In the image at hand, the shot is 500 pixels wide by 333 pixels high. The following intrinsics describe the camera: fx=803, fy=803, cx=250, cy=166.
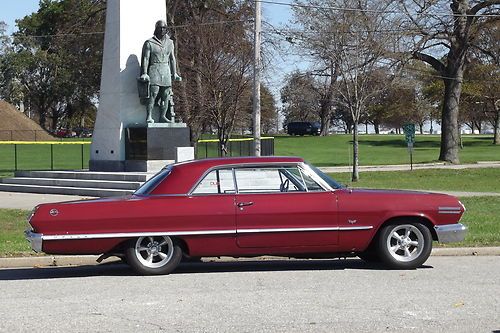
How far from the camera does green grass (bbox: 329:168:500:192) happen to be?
87.8 feet

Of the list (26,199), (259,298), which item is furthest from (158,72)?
(259,298)

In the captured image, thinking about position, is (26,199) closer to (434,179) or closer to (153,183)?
(153,183)

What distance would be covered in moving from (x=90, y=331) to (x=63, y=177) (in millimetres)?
17133

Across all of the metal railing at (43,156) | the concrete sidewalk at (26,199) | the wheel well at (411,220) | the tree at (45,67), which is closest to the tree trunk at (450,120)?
the metal railing at (43,156)

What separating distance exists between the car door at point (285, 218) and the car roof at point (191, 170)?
1.38ft

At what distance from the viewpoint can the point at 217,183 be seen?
984 centimetres

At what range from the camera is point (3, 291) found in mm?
9016

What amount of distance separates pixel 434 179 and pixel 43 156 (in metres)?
31.4

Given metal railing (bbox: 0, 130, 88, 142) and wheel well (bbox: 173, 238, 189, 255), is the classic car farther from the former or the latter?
metal railing (bbox: 0, 130, 88, 142)

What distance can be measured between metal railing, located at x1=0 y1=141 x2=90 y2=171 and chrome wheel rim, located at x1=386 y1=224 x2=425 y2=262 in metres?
31.7

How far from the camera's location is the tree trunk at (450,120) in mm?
40812

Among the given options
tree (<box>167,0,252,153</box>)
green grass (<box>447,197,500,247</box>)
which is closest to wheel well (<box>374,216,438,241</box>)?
green grass (<box>447,197,500,247</box>)

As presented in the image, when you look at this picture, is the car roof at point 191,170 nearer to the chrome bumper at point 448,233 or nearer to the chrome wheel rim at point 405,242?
the chrome wheel rim at point 405,242

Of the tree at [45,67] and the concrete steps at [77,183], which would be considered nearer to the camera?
the concrete steps at [77,183]
